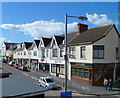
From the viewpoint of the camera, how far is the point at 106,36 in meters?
25.5

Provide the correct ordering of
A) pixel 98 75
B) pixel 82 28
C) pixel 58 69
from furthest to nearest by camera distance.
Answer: pixel 58 69 < pixel 82 28 < pixel 98 75

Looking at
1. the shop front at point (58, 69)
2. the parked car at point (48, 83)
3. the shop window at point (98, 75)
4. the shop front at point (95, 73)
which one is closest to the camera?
the parked car at point (48, 83)

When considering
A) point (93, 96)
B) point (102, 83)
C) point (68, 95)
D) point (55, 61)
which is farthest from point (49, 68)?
point (68, 95)

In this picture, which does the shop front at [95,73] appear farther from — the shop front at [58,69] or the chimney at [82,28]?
the chimney at [82,28]

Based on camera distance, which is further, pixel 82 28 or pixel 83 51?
pixel 82 28

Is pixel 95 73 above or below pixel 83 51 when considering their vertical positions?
below

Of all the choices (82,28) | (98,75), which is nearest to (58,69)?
(82,28)

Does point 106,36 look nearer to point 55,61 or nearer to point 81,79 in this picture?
point 81,79

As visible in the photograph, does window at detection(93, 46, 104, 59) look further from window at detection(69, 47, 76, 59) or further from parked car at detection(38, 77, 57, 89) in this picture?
parked car at detection(38, 77, 57, 89)

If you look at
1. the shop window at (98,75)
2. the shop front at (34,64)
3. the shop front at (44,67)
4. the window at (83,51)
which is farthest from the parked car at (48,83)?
the shop front at (34,64)

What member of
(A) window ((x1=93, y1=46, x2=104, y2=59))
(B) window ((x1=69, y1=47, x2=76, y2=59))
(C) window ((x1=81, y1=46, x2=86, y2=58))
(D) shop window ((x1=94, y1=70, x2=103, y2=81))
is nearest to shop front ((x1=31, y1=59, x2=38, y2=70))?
(B) window ((x1=69, y1=47, x2=76, y2=59))

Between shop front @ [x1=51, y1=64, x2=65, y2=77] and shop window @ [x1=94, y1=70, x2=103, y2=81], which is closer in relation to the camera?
shop window @ [x1=94, y1=70, x2=103, y2=81]

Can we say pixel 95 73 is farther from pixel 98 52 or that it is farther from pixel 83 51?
pixel 83 51


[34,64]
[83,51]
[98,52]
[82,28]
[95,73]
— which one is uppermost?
[82,28]
